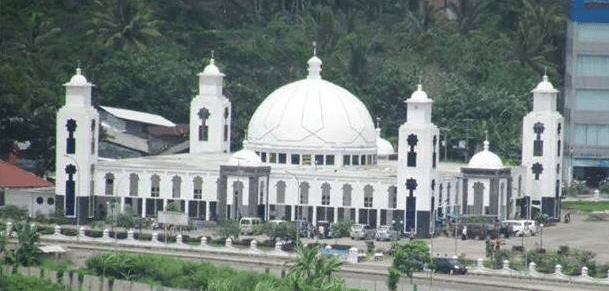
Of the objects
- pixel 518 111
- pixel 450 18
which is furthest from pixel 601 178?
pixel 450 18

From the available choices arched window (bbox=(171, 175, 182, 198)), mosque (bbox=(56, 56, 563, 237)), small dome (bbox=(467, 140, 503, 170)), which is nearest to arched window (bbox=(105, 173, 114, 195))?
mosque (bbox=(56, 56, 563, 237))

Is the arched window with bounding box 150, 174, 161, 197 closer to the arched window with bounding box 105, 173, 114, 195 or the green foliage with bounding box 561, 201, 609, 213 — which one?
the arched window with bounding box 105, 173, 114, 195

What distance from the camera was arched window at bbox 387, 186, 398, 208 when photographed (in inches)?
5920

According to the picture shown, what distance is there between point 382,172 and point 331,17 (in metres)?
32.9

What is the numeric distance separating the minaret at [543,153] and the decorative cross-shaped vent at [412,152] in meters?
9.67

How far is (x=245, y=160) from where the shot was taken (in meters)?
152

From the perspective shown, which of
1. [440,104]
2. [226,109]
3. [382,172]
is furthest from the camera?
[440,104]

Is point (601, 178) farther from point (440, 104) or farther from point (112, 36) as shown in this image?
point (112, 36)

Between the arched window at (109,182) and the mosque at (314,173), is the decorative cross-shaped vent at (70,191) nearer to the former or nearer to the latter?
the mosque at (314,173)

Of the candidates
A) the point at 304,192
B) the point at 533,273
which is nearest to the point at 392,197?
the point at 304,192

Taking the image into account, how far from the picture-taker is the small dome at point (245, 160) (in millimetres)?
151375

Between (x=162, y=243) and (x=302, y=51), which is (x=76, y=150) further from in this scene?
(x=302, y=51)

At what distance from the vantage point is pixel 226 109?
163 meters

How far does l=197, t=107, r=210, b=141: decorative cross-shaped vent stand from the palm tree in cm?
1839
